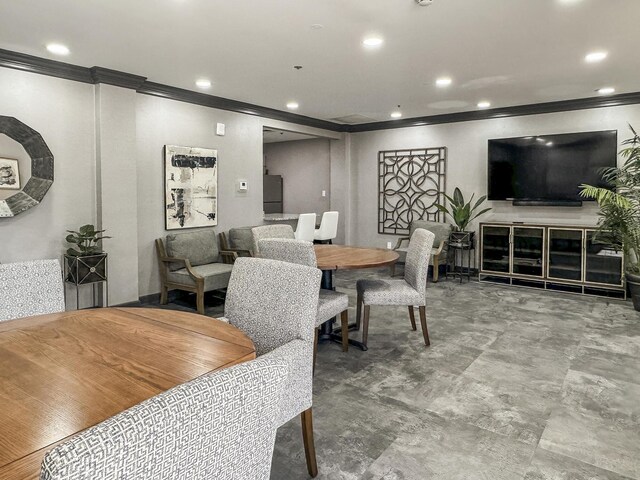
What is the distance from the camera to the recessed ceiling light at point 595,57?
3.82m

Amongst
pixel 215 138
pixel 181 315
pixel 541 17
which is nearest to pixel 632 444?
pixel 181 315

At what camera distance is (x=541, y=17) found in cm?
304

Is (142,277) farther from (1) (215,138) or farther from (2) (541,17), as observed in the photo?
(2) (541,17)

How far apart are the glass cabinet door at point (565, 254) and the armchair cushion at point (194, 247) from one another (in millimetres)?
4312

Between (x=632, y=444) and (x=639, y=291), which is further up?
(x=639, y=291)

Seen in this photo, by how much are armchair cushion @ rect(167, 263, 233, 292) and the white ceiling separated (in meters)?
2.05

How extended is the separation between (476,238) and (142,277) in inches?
185

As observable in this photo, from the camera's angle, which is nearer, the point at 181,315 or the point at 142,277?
the point at 181,315

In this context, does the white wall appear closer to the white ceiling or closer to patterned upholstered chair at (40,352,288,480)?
the white ceiling

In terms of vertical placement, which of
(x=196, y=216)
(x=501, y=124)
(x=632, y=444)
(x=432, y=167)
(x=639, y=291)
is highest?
(x=501, y=124)

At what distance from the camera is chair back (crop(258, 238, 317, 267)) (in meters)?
2.99

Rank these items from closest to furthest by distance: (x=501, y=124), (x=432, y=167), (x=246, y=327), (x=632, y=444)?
(x=246, y=327), (x=632, y=444), (x=501, y=124), (x=432, y=167)

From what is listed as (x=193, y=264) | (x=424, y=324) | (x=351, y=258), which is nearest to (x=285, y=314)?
(x=351, y=258)

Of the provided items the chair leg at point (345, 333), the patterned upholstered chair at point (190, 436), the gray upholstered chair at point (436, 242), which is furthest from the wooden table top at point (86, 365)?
the gray upholstered chair at point (436, 242)
